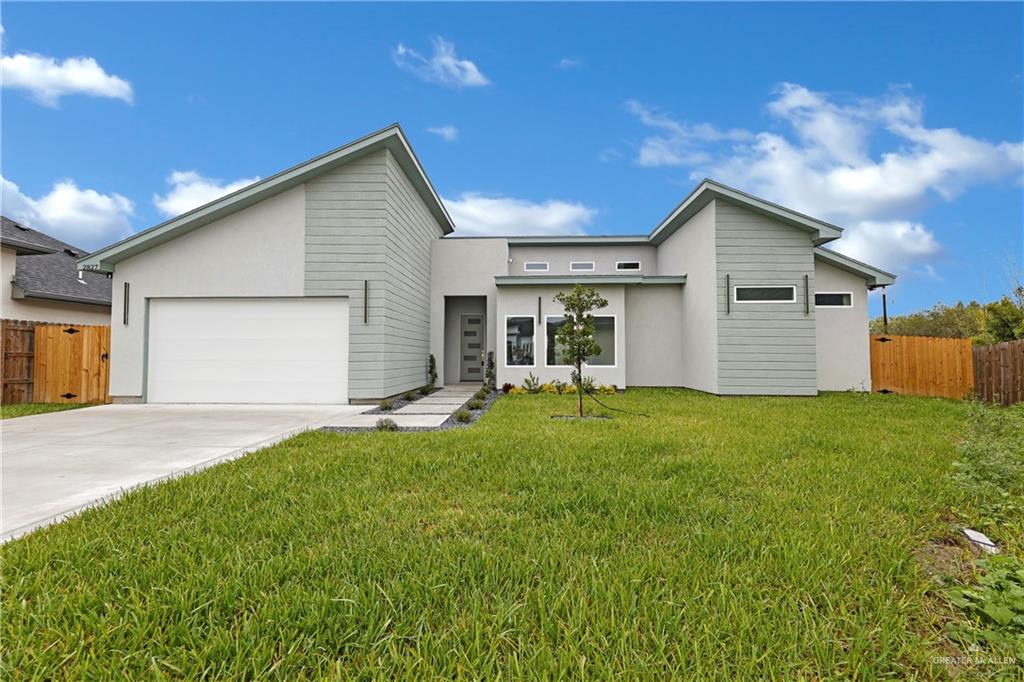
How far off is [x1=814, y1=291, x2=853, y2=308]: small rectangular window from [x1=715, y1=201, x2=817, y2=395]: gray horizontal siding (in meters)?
1.81

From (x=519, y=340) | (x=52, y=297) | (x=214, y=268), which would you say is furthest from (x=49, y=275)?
(x=519, y=340)

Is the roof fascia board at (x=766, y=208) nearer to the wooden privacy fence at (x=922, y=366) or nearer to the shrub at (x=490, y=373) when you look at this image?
the wooden privacy fence at (x=922, y=366)

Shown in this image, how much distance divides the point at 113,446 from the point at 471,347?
974 cm

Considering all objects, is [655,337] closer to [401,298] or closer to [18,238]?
[401,298]

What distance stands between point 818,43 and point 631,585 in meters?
13.7

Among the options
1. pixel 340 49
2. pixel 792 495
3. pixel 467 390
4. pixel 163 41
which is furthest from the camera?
pixel 467 390

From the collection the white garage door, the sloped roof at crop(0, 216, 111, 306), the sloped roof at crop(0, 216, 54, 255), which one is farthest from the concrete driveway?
the sloped roof at crop(0, 216, 111, 306)

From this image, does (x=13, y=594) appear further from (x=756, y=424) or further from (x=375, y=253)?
(x=375, y=253)

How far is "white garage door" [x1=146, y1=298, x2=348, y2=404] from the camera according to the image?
9547 millimetres

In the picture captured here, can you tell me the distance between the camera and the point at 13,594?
198 centimetres

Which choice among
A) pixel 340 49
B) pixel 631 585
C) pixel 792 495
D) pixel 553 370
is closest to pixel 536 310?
pixel 553 370

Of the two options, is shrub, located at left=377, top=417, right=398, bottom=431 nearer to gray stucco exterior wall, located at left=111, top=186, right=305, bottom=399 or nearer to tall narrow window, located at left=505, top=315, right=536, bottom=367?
gray stucco exterior wall, located at left=111, top=186, right=305, bottom=399

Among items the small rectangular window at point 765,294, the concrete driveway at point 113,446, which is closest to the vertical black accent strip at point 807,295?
the small rectangular window at point 765,294

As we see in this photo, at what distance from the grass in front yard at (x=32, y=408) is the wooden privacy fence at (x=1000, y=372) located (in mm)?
19138
